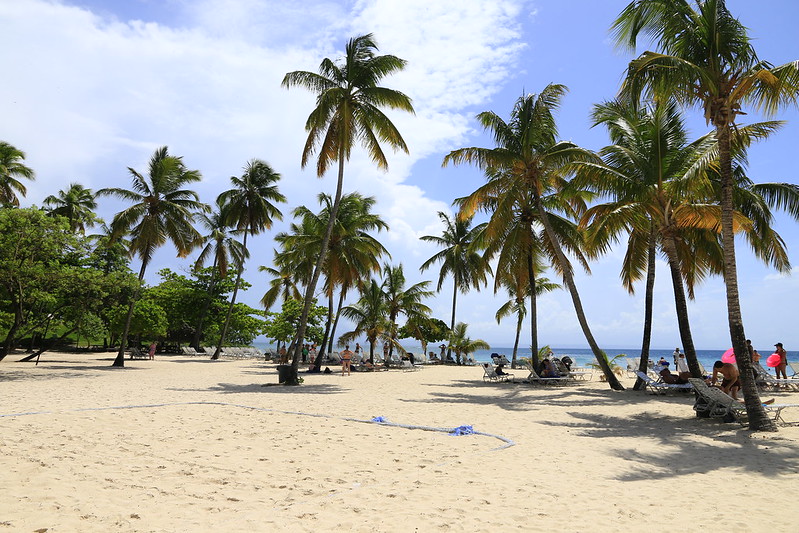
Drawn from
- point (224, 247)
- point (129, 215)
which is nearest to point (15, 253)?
point (129, 215)

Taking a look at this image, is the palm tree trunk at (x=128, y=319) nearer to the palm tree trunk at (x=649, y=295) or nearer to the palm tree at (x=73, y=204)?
the palm tree at (x=73, y=204)

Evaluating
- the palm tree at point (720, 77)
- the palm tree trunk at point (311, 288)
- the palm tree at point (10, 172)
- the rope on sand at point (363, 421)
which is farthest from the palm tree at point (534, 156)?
the palm tree at point (10, 172)

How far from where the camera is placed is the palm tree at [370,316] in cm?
3234

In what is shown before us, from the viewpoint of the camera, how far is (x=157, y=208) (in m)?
25.7

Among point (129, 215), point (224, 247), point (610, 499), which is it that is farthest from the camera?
point (224, 247)

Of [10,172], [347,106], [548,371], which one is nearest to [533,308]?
[548,371]

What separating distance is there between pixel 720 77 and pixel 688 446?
6.90 metres

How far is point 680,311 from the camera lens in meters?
14.5

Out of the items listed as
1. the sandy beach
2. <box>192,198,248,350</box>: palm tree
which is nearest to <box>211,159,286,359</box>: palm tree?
<box>192,198,248,350</box>: palm tree

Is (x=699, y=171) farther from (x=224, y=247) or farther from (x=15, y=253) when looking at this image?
(x=224, y=247)

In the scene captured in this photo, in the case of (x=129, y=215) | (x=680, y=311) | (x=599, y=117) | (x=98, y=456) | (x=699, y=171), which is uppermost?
(x=599, y=117)

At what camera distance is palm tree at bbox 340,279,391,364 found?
3234cm

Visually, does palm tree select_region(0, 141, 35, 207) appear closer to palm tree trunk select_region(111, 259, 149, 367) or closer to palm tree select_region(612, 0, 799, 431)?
palm tree trunk select_region(111, 259, 149, 367)

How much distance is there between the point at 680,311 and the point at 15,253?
2156 centimetres
